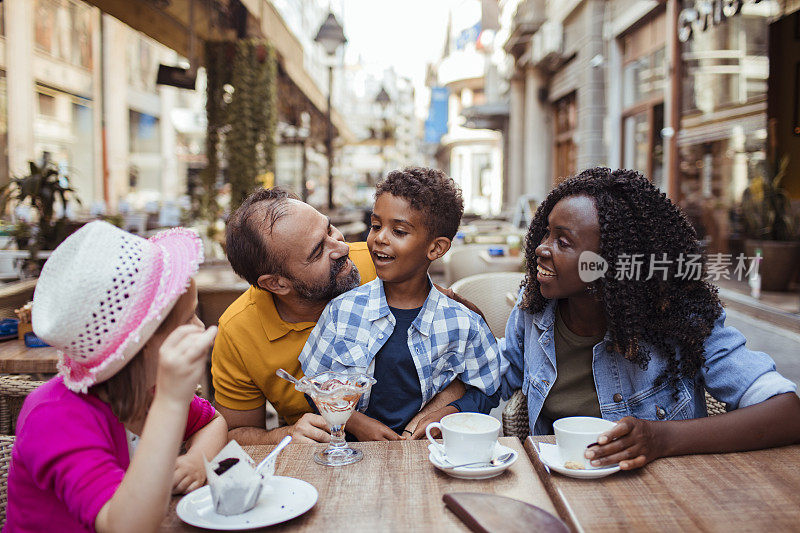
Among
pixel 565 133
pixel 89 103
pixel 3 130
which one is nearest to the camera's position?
pixel 3 130

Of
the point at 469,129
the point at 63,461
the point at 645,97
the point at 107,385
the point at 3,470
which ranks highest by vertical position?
the point at 469,129

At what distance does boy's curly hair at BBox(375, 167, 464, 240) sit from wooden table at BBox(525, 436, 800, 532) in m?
1.06

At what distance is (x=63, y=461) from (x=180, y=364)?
0.32 m

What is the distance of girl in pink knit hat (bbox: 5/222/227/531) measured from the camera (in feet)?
4.08

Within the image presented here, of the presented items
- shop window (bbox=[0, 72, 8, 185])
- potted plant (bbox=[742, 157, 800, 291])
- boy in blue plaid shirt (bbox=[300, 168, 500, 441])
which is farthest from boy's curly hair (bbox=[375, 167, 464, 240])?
shop window (bbox=[0, 72, 8, 185])

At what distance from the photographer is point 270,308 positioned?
2.46m

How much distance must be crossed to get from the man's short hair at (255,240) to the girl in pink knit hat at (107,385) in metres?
0.89

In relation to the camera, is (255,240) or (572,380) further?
(255,240)

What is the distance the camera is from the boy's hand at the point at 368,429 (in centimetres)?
211

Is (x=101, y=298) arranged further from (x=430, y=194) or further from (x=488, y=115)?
(x=488, y=115)

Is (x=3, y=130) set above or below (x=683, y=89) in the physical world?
below

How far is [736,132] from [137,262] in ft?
25.5

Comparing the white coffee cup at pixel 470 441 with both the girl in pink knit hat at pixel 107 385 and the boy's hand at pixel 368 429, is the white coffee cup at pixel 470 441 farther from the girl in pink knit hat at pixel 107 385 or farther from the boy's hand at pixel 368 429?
the girl in pink knit hat at pixel 107 385

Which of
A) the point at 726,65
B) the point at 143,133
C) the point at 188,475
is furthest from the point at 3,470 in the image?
the point at 143,133
